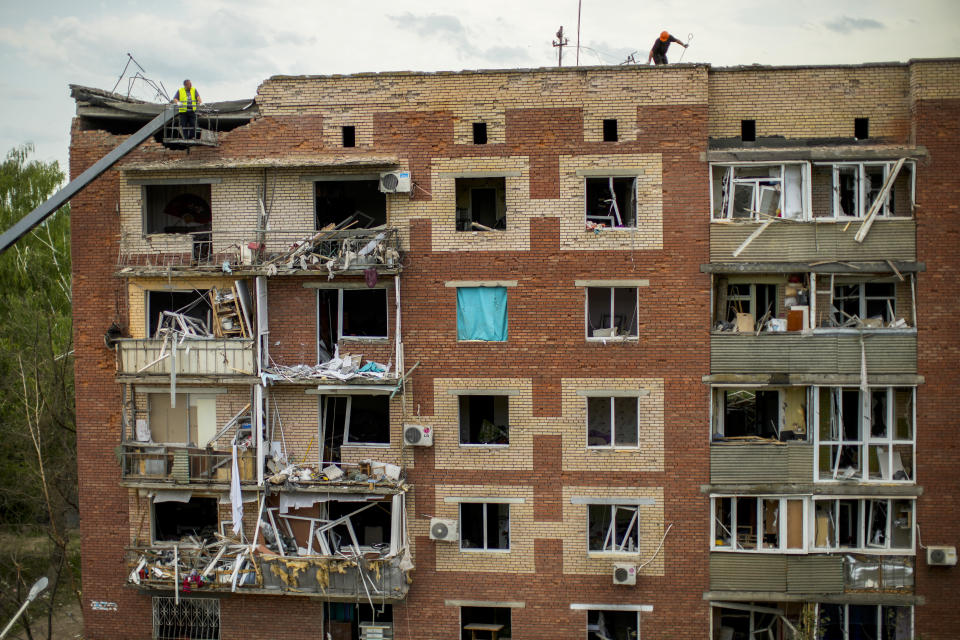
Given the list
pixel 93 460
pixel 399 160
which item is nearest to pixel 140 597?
pixel 93 460

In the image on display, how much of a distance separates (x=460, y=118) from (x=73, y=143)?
380 inches

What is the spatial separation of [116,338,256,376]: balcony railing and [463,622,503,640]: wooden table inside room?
27.3ft

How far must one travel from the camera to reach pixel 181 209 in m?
19.5

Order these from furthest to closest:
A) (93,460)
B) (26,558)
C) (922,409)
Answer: (26,558) < (93,460) < (922,409)

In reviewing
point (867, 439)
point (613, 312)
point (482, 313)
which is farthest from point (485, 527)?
point (867, 439)

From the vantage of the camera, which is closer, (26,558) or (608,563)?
(608,563)

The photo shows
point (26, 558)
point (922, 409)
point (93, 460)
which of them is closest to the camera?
point (922, 409)

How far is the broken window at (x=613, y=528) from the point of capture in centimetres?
1822

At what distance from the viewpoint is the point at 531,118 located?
58.8 feet

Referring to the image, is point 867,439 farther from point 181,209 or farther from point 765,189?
point 181,209

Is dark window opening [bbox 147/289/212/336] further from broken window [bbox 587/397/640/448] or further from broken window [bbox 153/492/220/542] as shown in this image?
broken window [bbox 587/397/640/448]

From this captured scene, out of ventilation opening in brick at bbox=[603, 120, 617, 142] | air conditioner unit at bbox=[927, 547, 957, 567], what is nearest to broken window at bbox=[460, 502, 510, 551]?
ventilation opening in brick at bbox=[603, 120, 617, 142]

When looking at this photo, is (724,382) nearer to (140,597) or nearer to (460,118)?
(460,118)

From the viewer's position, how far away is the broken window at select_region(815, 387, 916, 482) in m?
17.7
